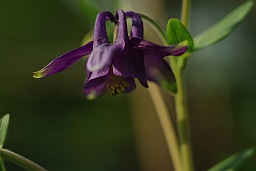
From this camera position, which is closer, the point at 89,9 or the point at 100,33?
the point at 100,33

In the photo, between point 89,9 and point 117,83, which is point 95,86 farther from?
point 89,9

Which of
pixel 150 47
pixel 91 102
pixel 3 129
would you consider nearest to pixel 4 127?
pixel 3 129

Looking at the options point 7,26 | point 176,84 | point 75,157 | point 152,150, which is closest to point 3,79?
point 7,26

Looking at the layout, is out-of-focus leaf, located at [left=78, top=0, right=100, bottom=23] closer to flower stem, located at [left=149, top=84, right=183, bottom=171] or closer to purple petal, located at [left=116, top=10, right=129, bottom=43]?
flower stem, located at [left=149, top=84, right=183, bottom=171]

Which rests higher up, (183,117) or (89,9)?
(89,9)

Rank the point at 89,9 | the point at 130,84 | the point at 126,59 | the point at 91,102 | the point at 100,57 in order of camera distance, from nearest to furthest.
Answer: the point at 100,57 < the point at 126,59 < the point at 130,84 < the point at 89,9 < the point at 91,102

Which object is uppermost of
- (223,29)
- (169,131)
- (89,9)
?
(89,9)

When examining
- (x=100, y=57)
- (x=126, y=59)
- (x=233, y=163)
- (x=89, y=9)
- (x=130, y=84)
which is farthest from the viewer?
(x=89, y=9)
